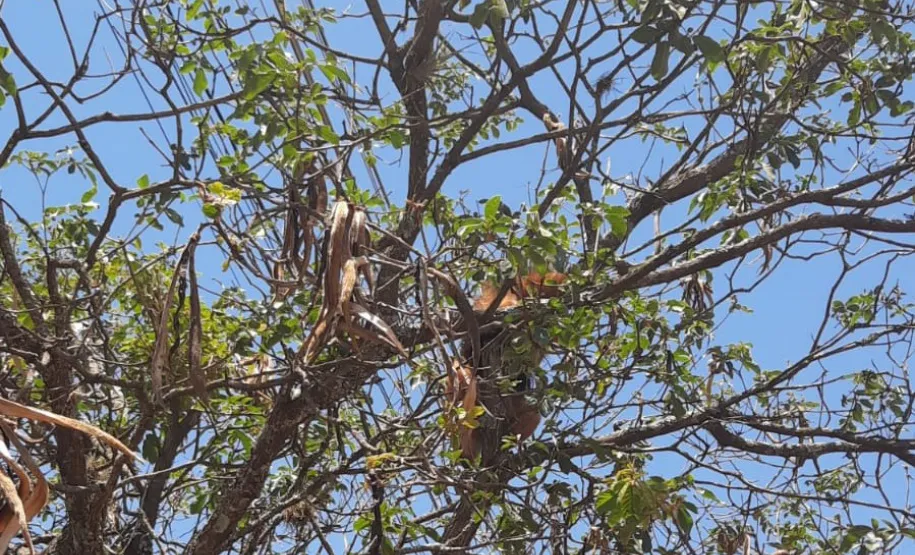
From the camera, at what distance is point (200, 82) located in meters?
3.12

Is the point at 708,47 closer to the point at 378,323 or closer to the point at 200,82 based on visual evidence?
the point at 378,323

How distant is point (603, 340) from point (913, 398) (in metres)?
1.08

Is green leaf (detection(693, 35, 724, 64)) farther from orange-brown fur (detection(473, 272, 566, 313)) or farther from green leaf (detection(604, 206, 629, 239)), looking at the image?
orange-brown fur (detection(473, 272, 566, 313))

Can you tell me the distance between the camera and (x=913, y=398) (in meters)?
3.64

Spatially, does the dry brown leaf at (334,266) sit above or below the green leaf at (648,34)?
below

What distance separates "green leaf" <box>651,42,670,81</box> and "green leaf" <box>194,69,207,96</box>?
1.31 meters

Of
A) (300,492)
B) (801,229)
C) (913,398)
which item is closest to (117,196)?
(300,492)

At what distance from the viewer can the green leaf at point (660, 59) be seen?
263 centimetres

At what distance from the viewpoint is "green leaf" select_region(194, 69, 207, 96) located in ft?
10.2

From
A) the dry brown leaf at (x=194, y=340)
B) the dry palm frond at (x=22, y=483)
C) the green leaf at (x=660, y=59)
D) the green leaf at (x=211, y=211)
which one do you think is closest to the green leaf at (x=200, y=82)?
the green leaf at (x=211, y=211)

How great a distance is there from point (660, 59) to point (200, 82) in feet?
4.38

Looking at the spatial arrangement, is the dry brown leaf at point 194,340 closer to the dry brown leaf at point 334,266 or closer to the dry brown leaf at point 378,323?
the dry brown leaf at point 334,266

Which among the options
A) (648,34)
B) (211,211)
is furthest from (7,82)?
(648,34)

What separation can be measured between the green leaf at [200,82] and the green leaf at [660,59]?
1309 mm
